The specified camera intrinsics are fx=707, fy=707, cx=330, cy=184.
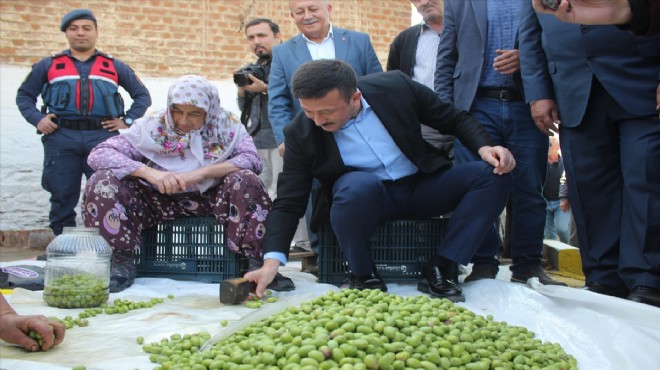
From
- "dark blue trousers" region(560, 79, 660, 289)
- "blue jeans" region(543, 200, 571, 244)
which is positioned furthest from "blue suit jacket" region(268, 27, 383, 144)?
"blue jeans" region(543, 200, 571, 244)

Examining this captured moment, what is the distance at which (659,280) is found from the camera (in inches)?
Result: 110

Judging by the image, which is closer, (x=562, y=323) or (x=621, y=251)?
(x=562, y=323)

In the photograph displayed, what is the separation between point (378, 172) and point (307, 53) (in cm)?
118

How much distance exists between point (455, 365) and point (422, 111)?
174 centimetres

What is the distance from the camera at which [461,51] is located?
376 cm

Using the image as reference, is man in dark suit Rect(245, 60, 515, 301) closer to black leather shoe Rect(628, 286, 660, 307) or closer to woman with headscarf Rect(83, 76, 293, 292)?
woman with headscarf Rect(83, 76, 293, 292)

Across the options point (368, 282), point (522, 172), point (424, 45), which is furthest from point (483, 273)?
point (424, 45)

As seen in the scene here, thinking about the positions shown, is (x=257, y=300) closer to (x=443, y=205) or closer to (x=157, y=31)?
(x=443, y=205)

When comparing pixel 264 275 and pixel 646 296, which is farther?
pixel 264 275

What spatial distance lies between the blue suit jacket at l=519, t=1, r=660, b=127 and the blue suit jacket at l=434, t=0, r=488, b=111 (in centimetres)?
28

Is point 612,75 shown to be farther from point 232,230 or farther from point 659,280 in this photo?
point 232,230

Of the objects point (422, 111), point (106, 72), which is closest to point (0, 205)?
point (106, 72)

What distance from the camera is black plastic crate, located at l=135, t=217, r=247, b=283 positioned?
12.3 ft

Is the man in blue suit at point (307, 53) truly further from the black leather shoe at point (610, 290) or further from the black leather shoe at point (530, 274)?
the black leather shoe at point (610, 290)
